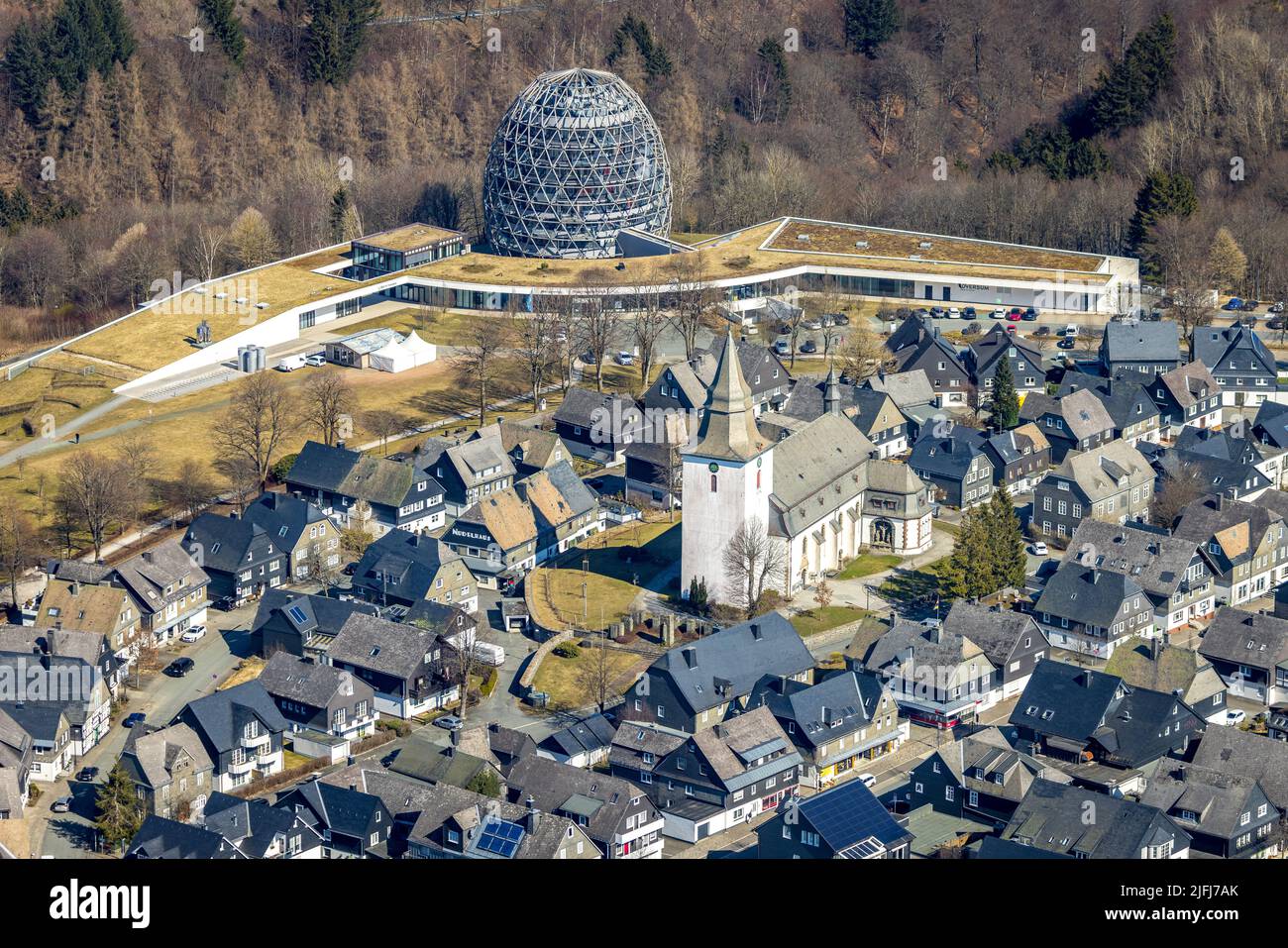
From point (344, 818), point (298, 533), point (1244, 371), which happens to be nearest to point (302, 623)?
point (298, 533)

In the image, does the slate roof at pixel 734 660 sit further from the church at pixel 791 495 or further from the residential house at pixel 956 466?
the residential house at pixel 956 466

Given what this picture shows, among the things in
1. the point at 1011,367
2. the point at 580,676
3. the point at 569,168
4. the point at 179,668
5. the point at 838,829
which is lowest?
the point at 580,676

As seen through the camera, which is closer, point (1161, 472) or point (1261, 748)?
point (1261, 748)

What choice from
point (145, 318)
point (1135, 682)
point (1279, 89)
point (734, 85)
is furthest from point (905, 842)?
point (734, 85)

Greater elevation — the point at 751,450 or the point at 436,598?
Answer: the point at 751,450

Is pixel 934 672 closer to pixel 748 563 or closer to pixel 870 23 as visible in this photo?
pixel 748 563

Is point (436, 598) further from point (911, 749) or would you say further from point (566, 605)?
point (911, 749)
